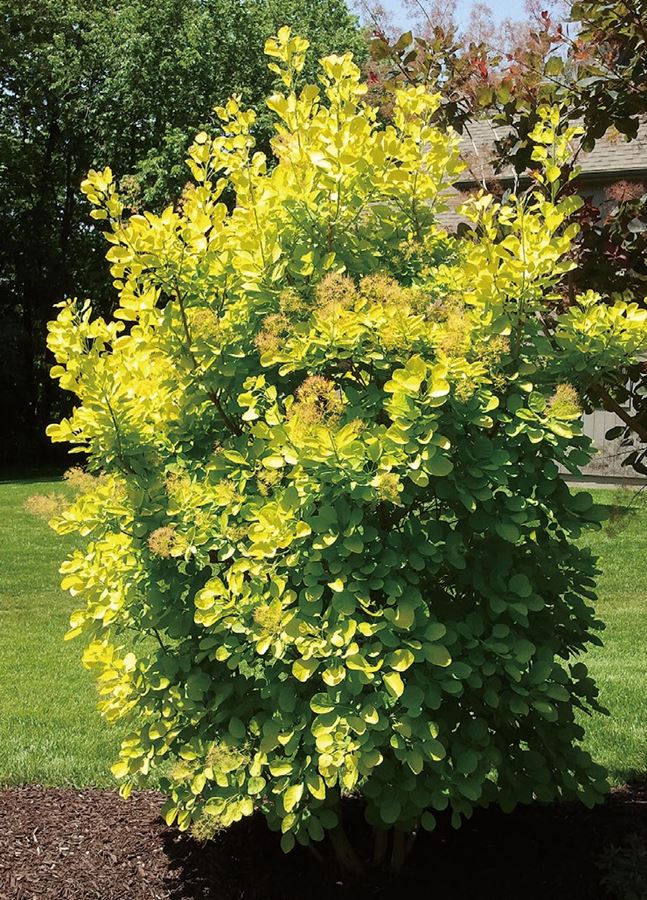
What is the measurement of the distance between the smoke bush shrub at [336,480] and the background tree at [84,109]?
19.4 meters

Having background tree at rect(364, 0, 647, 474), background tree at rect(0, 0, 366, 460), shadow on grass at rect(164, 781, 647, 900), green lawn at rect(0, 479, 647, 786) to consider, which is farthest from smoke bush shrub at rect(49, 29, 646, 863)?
background tree at rect(0, 0, 366, 460)

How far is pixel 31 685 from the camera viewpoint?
576 centimetres

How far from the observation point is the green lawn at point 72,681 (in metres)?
4.25

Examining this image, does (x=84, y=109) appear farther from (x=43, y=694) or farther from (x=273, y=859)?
(x=273, y=859)

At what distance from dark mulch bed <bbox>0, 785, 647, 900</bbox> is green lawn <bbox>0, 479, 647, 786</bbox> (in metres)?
0.56

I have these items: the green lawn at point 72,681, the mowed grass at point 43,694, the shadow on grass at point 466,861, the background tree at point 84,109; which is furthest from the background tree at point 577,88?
the background tree at point 84,109

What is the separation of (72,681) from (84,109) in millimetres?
20933

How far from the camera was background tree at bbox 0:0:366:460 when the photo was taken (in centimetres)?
2284

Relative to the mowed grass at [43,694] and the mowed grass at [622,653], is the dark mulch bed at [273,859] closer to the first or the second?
the mowed grass at [43,694]

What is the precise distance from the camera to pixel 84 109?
23.9m

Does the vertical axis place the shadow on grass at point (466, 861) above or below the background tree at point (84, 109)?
below

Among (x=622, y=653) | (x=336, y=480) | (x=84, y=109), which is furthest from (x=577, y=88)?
(x=84, y=109)

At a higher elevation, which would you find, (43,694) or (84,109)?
(84,109)

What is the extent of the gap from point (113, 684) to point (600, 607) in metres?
5.32
